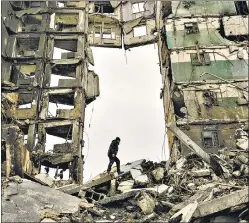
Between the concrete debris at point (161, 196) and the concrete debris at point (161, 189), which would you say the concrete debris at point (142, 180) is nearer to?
the concrete debris at point (161, 196)

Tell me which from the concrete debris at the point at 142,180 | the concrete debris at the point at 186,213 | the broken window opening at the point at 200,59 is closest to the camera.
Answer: the concrete debris at the point at 186,213

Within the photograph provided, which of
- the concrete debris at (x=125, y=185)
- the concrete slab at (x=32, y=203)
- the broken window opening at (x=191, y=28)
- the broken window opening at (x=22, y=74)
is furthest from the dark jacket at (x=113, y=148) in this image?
the broken window opening at (x=22, y=74)

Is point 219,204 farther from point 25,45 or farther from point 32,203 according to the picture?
point 25,45

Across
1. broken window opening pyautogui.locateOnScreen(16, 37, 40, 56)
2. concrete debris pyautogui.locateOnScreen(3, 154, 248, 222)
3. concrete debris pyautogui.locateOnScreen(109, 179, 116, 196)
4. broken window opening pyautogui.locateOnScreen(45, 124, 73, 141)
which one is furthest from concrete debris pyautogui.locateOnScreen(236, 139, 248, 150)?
broken window opening pyautogui.locateOnScreen(16, 37, 40, 56)

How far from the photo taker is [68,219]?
872 centimetres

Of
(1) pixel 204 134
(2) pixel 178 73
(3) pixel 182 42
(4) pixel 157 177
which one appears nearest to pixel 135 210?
(4) pixel 157 177

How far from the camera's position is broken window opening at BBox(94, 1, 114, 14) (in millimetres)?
29908

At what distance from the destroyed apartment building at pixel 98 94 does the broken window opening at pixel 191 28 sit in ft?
→ 0.33

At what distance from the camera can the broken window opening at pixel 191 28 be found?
21.8 meters

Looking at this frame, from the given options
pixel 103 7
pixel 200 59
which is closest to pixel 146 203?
pixel 200 59

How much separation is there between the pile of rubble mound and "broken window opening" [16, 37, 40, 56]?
17.1 metres

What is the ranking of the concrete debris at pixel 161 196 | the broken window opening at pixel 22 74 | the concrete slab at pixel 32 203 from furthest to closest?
the broken window opening at pixel 22 74 < the concrete slab at pixel 32 203 < the concrete debris at pixel 161 196

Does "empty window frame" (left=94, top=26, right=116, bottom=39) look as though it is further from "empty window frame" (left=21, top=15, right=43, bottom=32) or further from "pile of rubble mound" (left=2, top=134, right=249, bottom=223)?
"pile of rubble mound" (left=2, top=134, right=249, bottom=223)

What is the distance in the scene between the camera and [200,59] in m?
20.8
